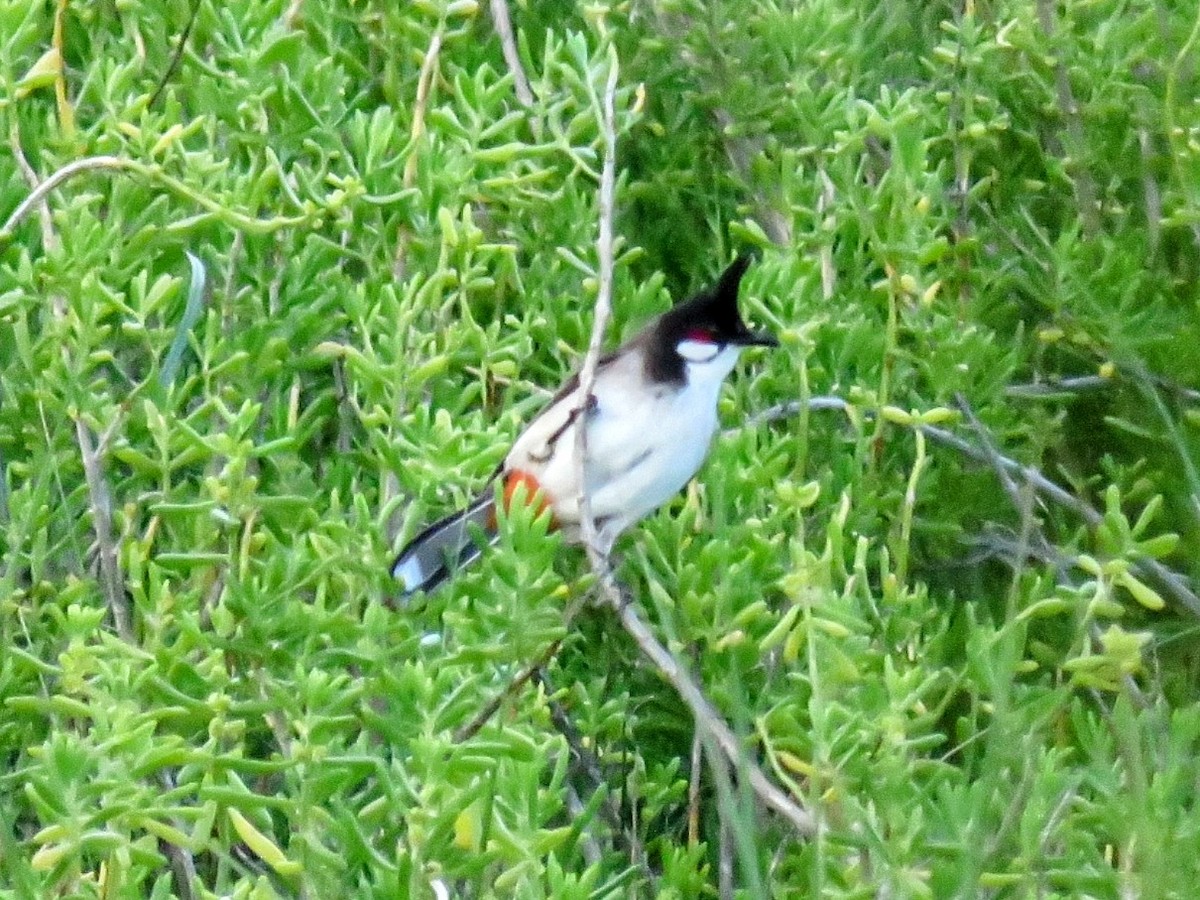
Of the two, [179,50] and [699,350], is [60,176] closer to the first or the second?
[179,50]

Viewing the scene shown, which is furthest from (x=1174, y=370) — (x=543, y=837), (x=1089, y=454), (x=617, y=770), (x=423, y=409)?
(x=543, y=837)

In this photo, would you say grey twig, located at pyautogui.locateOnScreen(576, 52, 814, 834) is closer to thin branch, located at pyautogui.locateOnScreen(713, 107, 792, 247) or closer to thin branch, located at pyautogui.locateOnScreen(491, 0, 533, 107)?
thin branch, located at pyautogui.locateOnScreen(491, 0, 533, 107)

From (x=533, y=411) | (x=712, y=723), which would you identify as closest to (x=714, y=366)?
(x=533, y=411)

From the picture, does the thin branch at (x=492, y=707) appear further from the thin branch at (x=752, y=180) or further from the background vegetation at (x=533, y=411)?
the thin branch at (x=752, y=180)

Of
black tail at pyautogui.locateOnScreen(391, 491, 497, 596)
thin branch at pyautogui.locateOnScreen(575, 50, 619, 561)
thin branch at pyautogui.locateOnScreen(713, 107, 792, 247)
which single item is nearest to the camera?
thin branch at pyautogui.locateOnScreen(575, 50, 619, 561)

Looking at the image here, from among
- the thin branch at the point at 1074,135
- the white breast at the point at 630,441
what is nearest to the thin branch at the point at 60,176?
the white breast at the point at 630,441

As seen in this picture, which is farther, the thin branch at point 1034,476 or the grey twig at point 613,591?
the thin branch at point 1034,476

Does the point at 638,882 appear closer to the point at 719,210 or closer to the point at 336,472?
the point at 336,472

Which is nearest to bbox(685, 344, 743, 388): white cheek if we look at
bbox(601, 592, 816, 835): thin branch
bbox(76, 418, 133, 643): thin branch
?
bbox(601, 592, 816, 835): thin branch
